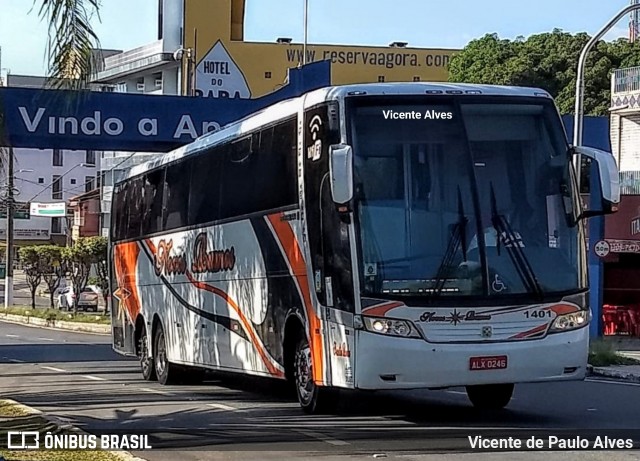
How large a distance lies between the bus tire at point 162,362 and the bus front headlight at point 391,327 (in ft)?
25.7

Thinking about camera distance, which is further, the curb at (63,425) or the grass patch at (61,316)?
the grass patch at (61,316)

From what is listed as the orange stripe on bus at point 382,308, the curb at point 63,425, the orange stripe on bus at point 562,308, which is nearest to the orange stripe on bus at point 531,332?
the orange stripe on bus at point 562,308

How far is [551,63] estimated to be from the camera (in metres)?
55.5

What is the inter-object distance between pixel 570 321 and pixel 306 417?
128 inches

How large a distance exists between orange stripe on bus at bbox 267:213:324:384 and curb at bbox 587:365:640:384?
8.52 m

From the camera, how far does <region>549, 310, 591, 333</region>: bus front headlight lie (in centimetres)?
1205

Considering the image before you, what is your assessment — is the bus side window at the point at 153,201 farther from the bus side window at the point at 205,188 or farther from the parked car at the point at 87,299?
the parked car at the point at 87,299

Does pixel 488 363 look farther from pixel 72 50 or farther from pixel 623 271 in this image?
pixel 623 271

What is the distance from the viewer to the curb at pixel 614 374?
1994 centimetres

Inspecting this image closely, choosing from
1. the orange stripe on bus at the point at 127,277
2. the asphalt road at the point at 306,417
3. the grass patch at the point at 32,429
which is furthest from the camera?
the orange stripe on bus at the point at 127,277

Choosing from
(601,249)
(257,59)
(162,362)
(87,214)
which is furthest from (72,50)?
(87,214)

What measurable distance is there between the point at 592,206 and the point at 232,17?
63.7m

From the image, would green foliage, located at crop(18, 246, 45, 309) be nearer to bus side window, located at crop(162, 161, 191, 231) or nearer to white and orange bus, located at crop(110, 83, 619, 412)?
bus side window, located at crop(162, 161, 191, 231)

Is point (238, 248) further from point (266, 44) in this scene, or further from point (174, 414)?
point (266, 44)
